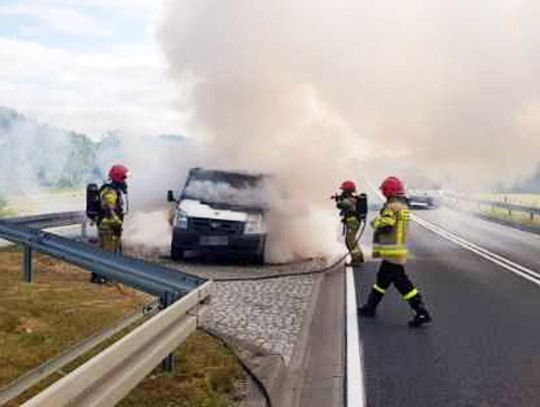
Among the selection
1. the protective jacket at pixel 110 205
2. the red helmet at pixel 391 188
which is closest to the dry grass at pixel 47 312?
the protective jacket at pixel 110 205

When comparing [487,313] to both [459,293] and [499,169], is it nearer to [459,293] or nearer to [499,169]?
[459,293]

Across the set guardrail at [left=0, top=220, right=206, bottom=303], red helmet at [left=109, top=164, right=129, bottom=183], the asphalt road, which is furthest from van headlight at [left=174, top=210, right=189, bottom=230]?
guardrail at [left=0, top=220, right=206, bottom=303]

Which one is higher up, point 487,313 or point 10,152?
point 10,152

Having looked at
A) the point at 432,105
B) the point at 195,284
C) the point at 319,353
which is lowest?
the point at 319,353

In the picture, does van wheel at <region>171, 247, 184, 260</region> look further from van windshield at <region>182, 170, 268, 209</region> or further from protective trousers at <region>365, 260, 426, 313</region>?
protective trousers at <region>365, 260, 426, 313</region>

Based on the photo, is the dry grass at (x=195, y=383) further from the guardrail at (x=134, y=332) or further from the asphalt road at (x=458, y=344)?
the asphalt road at (x=458, y=344)

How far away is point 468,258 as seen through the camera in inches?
730

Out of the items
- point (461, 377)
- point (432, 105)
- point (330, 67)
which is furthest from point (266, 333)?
point (432, 105)

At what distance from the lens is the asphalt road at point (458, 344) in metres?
6.71

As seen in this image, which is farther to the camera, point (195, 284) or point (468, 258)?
point (468, 258)

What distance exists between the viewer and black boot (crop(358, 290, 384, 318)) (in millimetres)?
10327

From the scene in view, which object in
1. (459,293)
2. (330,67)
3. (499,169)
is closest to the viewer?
(459,293)

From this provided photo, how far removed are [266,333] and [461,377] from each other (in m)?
2.54

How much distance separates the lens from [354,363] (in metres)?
7.79
